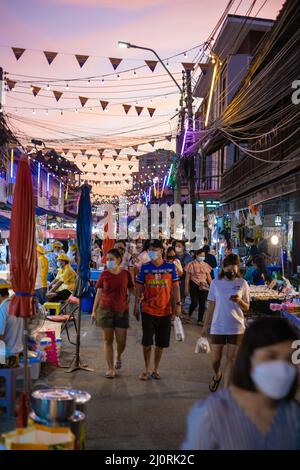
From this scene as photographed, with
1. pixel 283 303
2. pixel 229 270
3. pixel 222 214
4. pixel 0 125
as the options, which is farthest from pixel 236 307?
pixel 222 214

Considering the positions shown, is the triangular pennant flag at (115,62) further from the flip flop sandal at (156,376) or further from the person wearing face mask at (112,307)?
the flip flop sandal at (156,376)

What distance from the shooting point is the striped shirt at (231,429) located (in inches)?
106

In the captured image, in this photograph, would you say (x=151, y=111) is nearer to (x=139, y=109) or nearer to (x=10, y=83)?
(x=139, y=109)

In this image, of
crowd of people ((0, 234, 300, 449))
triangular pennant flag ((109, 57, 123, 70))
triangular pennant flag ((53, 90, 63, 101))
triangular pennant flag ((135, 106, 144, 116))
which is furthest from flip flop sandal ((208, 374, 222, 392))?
triangular pennant flag ((135, 106, 144, 116))

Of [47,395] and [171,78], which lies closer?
[47,395]

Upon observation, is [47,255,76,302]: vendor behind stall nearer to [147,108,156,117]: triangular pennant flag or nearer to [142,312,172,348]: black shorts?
[142,312,172,348]: black shorts

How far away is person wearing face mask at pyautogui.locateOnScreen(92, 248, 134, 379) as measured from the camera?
884 cm

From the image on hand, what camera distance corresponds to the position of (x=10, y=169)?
99.2 ft

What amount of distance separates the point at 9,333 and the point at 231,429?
217 inches

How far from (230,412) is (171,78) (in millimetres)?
18049

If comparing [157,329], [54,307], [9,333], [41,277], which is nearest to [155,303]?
[157,329]

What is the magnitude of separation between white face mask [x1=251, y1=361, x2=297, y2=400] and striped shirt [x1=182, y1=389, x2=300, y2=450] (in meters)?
0.13
